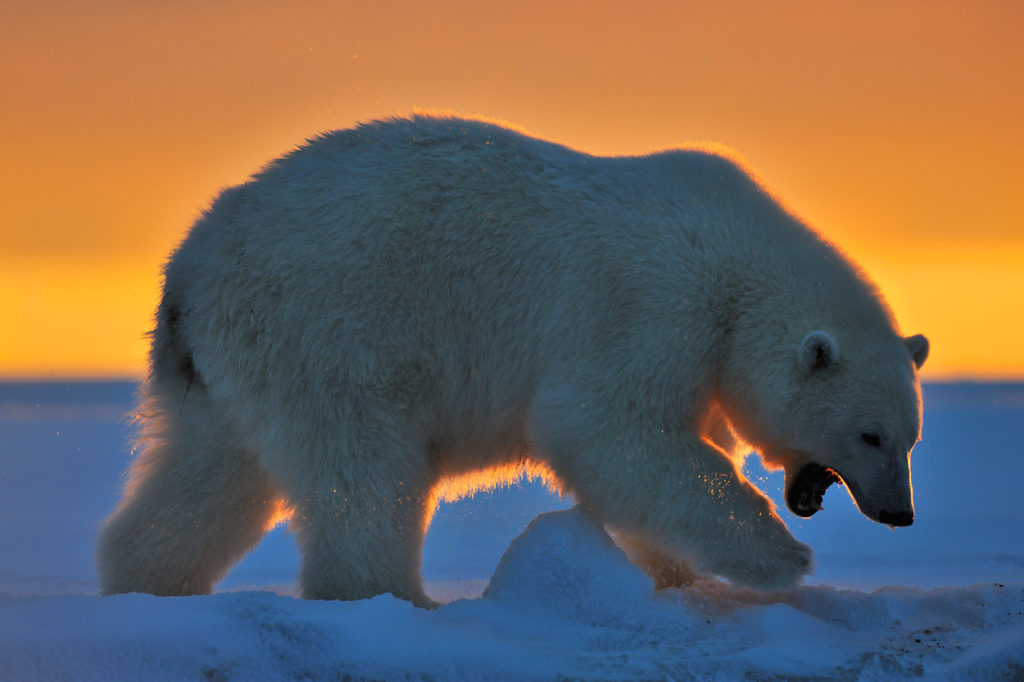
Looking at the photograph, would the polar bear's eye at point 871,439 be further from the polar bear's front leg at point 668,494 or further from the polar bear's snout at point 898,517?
the polar bear's front leg at point 668,494

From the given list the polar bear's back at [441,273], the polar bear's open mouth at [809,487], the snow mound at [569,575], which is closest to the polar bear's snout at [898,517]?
the polar bear's open mouth at [809,487]

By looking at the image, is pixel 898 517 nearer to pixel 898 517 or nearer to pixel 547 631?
pixel 898 517

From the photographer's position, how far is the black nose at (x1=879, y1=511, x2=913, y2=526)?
16.8 feet

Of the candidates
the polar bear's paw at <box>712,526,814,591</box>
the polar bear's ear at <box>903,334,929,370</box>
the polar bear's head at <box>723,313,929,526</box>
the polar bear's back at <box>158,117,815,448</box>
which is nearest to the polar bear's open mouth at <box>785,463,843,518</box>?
the polar bear's head at <box>723,313,929,526</box>

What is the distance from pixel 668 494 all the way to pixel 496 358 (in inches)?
39.2

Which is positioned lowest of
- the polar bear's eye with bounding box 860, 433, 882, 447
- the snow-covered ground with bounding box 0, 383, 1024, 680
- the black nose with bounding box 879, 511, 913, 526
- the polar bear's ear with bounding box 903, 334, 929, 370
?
the snow-covered ground with bounding box 0, 383, 1024, 680

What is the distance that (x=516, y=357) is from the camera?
16.6 ft

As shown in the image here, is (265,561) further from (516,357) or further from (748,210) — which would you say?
(748,210)

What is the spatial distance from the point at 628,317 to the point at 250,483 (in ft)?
6.77

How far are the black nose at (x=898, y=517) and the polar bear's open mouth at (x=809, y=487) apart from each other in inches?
11.4

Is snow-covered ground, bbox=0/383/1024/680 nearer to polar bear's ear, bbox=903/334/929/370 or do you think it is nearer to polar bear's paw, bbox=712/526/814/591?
polar bear's paw, bbox=712/526/814/591

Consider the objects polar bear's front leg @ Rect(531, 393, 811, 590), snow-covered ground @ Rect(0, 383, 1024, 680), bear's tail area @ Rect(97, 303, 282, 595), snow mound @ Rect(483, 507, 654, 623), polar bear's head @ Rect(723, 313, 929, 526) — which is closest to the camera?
snow-covered ground @ Rect(0, 383, 1024, 680)

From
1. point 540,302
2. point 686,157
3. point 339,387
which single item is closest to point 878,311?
point 686,157

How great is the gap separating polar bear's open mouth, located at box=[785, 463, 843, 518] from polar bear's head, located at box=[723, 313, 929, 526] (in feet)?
0.54
